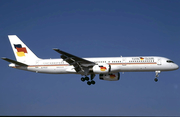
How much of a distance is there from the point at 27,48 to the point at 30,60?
3.51 metres

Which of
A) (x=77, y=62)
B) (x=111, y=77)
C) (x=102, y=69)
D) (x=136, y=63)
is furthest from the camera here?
(x=111, y=77)

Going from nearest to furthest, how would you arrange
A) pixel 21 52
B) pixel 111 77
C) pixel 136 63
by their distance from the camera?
pixel 136 63, pixel 111 77, pixel 21 52

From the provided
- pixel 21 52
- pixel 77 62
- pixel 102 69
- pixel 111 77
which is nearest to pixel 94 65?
pixel 102 69

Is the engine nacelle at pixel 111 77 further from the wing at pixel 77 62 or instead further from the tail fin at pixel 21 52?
the tail fin at pixel 21 52

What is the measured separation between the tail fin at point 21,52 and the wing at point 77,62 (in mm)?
8695

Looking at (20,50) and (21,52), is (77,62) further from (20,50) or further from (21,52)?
(20,50)

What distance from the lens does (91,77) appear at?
52.0m

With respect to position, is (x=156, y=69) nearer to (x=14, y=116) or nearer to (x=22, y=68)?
(x=22, y=68)

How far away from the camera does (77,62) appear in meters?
46.9

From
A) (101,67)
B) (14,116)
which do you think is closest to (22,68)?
(101,67)

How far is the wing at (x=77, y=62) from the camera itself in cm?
4507

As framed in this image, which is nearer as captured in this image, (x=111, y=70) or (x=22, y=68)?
(x=111, y=70)

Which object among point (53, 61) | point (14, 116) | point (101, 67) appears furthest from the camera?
point (53, 61)

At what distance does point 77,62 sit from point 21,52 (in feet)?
43.6
